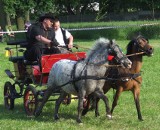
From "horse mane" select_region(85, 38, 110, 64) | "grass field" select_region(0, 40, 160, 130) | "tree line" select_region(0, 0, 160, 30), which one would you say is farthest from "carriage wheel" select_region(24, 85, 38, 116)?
"tree line" select_region(0, 0, 160, 30)

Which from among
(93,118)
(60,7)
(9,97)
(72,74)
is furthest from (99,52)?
(60,7)

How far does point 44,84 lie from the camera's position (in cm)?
997

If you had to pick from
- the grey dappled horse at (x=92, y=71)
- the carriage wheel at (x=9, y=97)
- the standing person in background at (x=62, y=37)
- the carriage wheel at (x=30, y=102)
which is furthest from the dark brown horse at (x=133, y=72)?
the carriage wheel at (x=9, y=97)

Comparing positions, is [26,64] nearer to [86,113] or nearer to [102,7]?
[86,113]

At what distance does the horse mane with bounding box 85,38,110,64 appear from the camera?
342 inches

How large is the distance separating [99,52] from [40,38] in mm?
1592

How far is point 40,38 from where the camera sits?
9891 millimetres

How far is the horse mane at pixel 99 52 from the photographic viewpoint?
342 inches

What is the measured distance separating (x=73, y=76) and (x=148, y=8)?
47572 mm

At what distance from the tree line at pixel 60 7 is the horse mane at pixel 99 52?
20.2 metres

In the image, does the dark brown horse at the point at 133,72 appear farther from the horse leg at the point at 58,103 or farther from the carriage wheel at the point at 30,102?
the carriage wheel at the point at 30,102

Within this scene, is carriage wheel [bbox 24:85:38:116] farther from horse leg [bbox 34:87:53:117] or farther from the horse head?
the horse head

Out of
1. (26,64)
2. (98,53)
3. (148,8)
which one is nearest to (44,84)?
(26,64)

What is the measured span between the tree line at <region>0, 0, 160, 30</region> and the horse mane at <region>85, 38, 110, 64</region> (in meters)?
20.2
